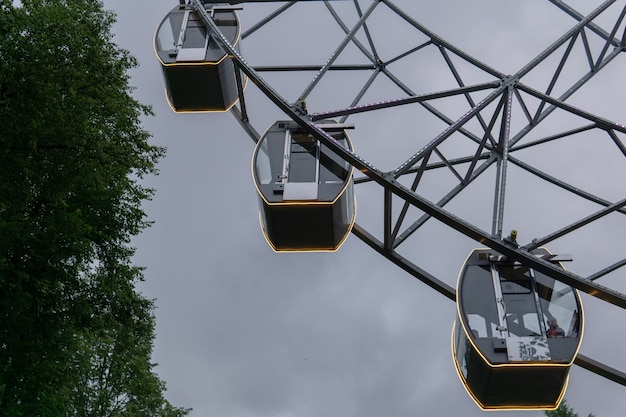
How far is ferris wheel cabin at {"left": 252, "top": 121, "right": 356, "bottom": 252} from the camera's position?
1340cm

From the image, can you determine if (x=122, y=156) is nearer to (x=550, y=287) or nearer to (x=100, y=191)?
(x=100, y=191)

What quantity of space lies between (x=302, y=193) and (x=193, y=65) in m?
4.21

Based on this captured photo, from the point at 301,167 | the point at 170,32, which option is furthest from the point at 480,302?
the point at 170,32

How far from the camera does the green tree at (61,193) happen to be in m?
14.1

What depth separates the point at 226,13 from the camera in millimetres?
17859

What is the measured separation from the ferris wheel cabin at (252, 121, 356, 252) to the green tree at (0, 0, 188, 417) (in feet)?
10.8

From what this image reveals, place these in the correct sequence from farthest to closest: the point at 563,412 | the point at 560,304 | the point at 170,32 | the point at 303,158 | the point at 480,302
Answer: the point at 563,412 → the point at 170,32 → the point at 303,158 → the point at 560,304 → the point at 480,302

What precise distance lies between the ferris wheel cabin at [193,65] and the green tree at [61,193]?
2.82 feet

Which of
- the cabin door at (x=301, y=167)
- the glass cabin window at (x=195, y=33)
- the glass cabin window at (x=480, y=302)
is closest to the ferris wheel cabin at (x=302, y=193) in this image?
the cabin door at (x=301, y=167)

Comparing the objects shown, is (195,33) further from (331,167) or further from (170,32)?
(331,167)

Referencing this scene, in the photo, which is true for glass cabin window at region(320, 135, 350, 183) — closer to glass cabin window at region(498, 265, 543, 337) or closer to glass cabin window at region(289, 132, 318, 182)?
glass cabin window at region(289, 132, 318, 182)

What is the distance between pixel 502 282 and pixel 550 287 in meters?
0.75

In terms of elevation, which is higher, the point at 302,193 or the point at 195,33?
the point at 195,33

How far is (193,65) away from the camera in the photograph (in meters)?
16.1
